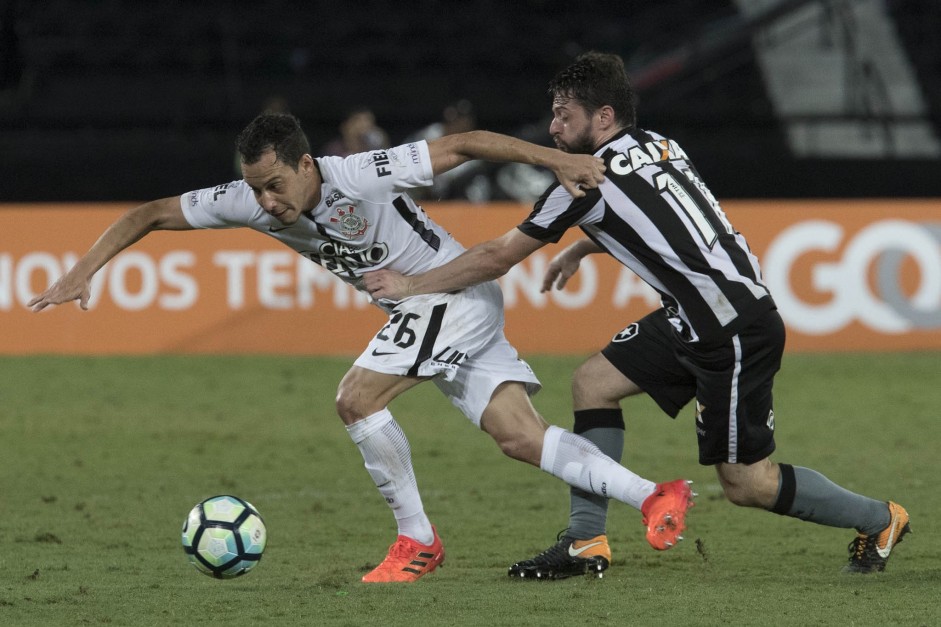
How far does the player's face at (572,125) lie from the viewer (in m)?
5.38

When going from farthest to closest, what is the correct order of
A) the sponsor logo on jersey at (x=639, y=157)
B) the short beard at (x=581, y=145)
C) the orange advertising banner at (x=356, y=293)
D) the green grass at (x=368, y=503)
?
the orange advertising banner at (x=356, y=293) → the short beard at (x=581, y=145) → the sponsor logo on jersey at (x=639, y=157) → the green grass at (x=368, y=503)

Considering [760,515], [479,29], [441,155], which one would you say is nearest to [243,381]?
[760,515]

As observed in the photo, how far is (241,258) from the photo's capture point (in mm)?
13289

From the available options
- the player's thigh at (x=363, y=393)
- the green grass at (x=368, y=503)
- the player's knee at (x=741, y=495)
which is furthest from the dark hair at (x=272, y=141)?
the player's knee at (x=741, y=495)

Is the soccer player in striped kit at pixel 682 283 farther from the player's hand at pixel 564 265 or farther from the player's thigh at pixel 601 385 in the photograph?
the player's hand at pixel 564 265

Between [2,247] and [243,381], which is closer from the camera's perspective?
[243,381]

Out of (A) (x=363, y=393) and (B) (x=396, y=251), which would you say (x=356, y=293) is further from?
(A) (x=363, y=393)

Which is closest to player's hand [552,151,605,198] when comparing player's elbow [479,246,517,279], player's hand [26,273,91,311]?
player's elbow [479,246,517,279]

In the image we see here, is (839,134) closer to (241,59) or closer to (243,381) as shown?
(241,59)

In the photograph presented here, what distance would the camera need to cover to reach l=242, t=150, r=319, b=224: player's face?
5.37m

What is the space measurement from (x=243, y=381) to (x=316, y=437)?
246 centimetres

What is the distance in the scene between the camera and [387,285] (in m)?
5.59

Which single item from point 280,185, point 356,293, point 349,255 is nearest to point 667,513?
point 349,255

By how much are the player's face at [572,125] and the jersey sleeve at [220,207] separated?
1.24 m
